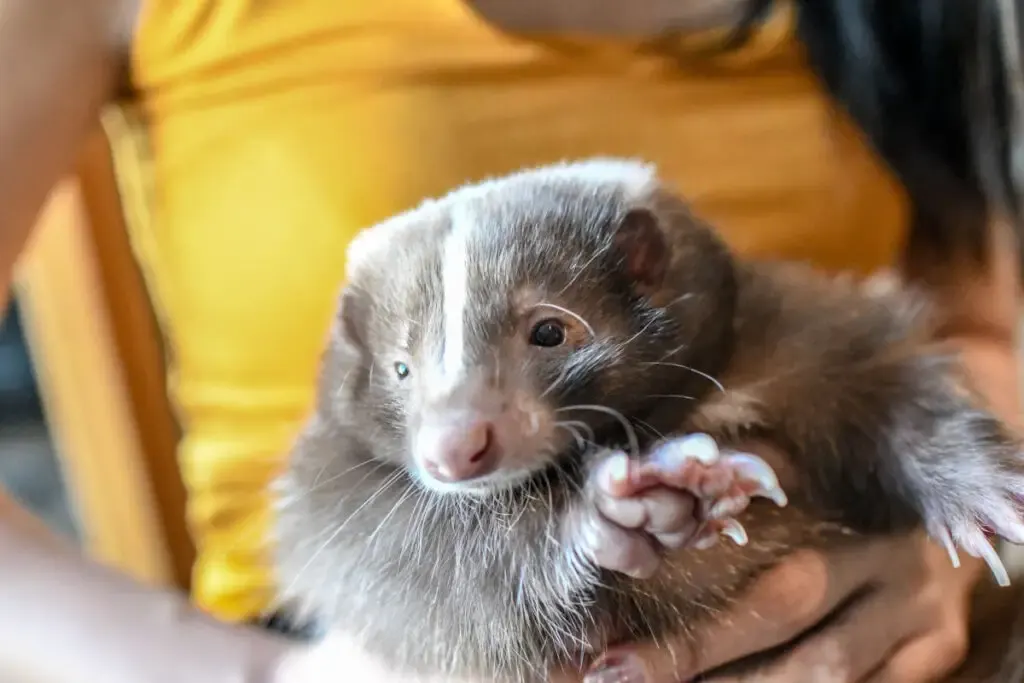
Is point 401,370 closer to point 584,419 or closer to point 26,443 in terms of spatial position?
point 584,419

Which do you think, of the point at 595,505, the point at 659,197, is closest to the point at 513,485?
the point at 595,505

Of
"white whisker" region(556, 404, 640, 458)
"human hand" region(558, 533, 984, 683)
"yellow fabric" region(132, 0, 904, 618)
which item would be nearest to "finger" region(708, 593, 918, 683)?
"human hand" region(558, 533, 984, 683)

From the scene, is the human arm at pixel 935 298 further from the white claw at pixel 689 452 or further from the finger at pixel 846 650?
the white claw at pixel 689 452

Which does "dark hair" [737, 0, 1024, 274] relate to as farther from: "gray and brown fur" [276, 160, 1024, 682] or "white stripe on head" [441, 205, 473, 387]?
"white stripe on head" [441, 205, 473, 387]

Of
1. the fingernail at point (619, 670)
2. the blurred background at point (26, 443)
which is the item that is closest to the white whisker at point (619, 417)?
the fingernail at point (619, 670)

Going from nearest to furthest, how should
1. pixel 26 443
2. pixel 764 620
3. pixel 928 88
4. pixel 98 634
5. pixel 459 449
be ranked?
1. pixel 459 449
2. pixel 764 620
3. pixel 98 634
4. pixel 928 88
5. pixel 26 443

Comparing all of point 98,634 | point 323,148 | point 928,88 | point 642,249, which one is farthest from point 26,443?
point 928,88

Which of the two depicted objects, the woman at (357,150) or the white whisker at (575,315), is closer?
the white whisker at (575,315)
